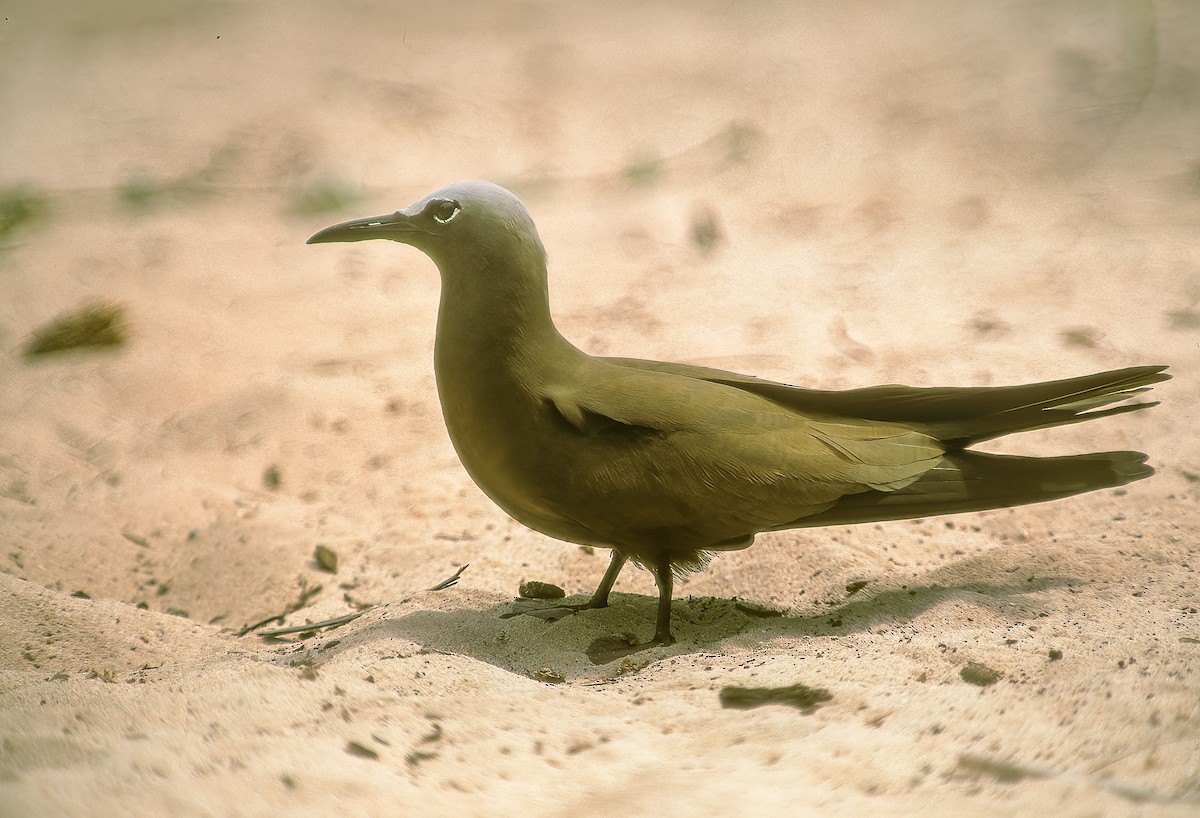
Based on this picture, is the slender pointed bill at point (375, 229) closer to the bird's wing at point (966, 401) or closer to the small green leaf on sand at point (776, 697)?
the bird's wing at point (966, 401)

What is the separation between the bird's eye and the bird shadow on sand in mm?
1158

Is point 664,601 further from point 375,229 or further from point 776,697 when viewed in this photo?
point 375,229

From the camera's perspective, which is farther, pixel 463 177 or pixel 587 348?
pixel 463 177

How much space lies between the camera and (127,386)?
5.03 meters

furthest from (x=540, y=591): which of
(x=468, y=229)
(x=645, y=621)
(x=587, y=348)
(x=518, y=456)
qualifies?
(x=587, y=348)

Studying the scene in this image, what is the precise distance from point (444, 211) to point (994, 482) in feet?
5.93

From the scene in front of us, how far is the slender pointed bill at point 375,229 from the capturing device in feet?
10.1

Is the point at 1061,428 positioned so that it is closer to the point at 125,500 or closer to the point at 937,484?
the point at 937,484

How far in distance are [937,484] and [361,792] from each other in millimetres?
1976

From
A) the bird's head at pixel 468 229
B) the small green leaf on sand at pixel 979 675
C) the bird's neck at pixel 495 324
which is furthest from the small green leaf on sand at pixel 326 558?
the small green leaf on sand at pixel 979 675

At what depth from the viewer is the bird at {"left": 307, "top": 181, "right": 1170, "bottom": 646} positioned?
295 cm

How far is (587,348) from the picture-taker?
5164mm

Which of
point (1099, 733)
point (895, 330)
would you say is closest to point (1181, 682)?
point (1099, 733)

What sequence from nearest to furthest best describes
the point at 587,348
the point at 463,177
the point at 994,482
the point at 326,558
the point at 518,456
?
the point at 518,456
the point at 994,482
the point at 326,558
the point at 587,348
the point at 463,177
